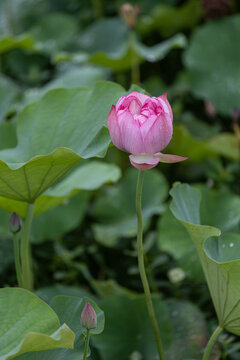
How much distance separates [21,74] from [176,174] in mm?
903

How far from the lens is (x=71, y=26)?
2400 millimetres

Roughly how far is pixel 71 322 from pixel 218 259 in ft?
0.84

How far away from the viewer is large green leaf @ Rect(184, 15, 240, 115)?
188cm

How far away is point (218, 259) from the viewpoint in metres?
0.85

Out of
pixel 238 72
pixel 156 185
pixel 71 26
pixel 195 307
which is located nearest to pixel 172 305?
pixel 195 307

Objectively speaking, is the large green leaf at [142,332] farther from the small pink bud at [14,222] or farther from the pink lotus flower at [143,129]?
the pink lotus flower at [143,129]

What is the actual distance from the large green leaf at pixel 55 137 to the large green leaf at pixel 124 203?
0.49 m

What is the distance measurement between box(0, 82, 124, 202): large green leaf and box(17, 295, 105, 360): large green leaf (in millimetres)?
193

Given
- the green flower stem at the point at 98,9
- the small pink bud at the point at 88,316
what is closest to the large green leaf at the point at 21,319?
the small pink bud at the point at 88,316

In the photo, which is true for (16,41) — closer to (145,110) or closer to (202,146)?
(202,146)

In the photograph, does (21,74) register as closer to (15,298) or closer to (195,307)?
(195,307)

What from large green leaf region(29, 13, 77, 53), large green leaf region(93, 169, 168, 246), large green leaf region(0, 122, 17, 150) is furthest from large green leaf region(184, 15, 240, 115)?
large green leaf region(0, 122, 17, 150)

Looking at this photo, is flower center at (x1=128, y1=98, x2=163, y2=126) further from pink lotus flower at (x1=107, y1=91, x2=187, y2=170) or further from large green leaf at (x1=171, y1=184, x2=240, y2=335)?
large green leaf at (x1=171, y1=184, x2=240, y2=335)

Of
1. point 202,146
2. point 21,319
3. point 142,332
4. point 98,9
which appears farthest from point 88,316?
point 98,9
